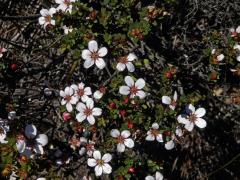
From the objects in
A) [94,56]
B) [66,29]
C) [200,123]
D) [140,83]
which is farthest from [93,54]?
[200,123]

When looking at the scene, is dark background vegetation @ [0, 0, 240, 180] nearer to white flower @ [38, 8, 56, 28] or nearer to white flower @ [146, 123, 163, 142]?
white flower @ [38, 8, 56, 28]

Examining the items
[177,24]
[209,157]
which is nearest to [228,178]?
[209,157]

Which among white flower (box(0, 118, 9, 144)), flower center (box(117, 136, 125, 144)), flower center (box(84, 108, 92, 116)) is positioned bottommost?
flower center (box(117, 136, 125, 144))

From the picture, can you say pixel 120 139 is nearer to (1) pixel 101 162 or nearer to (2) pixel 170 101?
(1) pixel 101 162

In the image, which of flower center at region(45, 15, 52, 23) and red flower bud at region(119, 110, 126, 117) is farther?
flower center at region(45, 15, 52, 23)

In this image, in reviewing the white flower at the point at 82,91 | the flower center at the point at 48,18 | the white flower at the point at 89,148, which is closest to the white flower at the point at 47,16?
the flower center at the point at 48,18

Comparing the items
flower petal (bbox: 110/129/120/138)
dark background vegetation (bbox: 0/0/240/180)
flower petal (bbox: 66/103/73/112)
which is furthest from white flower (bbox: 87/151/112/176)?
dark background vegetation (bbox: 0/0/240/180)

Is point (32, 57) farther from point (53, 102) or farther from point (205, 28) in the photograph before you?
point (205, 28)
